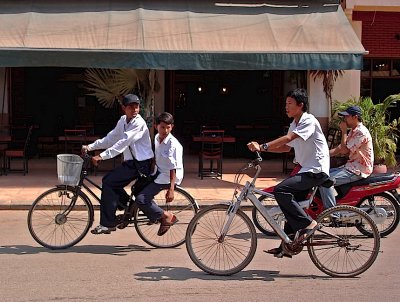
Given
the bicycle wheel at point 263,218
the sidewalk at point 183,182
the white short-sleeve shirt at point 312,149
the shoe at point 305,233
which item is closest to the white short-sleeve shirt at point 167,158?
the bicycle wheel at point 263,218

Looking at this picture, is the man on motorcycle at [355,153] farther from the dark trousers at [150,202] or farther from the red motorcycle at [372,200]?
the dark trousers at [150,202]

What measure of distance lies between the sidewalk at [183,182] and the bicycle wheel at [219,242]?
3844 millimetres

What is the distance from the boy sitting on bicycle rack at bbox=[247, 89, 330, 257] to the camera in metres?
6.17

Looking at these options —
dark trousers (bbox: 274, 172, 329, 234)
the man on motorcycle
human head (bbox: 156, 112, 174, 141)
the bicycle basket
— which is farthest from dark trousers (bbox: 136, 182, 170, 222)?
the man on motorcycle

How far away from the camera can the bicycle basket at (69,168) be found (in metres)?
6.96

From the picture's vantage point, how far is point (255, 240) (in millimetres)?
6180

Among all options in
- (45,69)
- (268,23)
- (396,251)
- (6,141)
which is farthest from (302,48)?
(45,69)

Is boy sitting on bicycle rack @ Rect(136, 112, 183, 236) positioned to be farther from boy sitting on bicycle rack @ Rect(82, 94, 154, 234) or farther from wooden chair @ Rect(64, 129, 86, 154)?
wooden chair @ Rect(64, 129, 86, 154)

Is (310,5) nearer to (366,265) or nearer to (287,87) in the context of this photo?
(287,87)

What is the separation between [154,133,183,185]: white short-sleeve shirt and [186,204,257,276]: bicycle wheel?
1064 millimetres

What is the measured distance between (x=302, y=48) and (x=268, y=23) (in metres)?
1.16

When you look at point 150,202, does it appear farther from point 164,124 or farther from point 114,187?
point 164,124

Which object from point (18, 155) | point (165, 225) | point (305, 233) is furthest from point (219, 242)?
point (18, 155)

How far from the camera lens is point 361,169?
26.1ft
